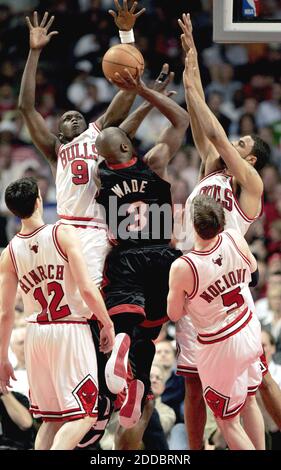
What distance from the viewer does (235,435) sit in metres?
6.95

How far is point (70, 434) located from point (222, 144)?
235 centimetres

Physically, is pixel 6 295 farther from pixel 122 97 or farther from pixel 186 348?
pixel 122 97

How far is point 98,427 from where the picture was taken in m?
7.67

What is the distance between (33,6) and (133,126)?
25.4 feet

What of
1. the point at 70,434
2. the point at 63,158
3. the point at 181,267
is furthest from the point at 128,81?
the point at 70,434

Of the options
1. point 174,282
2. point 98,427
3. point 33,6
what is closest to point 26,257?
point 174,282

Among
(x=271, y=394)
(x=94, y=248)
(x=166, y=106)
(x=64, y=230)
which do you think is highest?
(x=166, y=106)

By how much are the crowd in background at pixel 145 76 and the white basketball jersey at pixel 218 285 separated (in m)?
5.82

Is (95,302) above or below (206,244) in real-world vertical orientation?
below

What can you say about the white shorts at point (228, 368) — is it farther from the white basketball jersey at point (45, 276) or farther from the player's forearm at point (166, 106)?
the player's forearm at point (166, 106)

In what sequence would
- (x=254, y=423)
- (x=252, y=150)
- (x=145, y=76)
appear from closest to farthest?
(x=254, y=423) < (x=252, y=150) < (x=145, y=76)

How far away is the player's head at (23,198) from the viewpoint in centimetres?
702

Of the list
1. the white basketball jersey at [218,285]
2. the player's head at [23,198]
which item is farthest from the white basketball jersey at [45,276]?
the white basketball jersey at [218,285]
